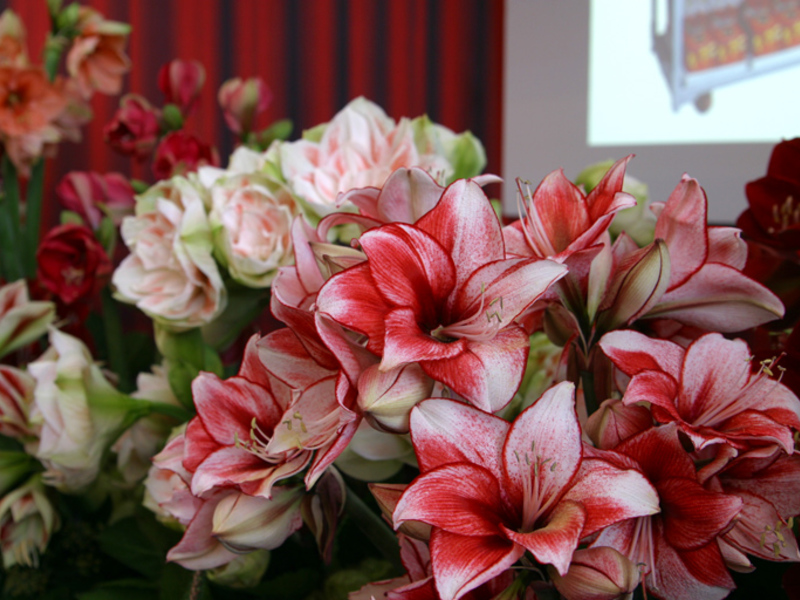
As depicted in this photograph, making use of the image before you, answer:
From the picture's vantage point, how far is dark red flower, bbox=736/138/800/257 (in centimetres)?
39

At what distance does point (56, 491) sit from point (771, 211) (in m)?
0.57

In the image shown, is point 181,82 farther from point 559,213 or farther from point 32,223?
point 559,213

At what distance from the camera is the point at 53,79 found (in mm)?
813

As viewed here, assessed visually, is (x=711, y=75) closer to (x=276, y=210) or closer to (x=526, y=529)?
(x=276, y=210)

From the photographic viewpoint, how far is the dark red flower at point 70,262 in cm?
69

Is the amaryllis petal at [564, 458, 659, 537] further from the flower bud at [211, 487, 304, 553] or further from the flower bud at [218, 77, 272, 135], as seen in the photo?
the flower bud at [218, 77, 272, 135]

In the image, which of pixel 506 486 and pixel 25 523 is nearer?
pixel 506 486

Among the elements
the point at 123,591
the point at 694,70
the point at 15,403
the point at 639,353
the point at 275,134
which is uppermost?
the point at 694,70

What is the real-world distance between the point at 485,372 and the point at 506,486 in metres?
0.04

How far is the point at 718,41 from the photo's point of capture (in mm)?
1203

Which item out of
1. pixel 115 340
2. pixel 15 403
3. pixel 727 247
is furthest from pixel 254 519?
pixel 115 340

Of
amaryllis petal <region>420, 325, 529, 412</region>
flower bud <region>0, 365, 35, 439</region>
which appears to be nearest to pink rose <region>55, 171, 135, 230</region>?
flower bud <region>0, 365, 35, 439</region>

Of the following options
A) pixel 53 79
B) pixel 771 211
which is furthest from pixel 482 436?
pixel 53 79

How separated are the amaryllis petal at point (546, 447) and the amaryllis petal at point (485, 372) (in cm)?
1
